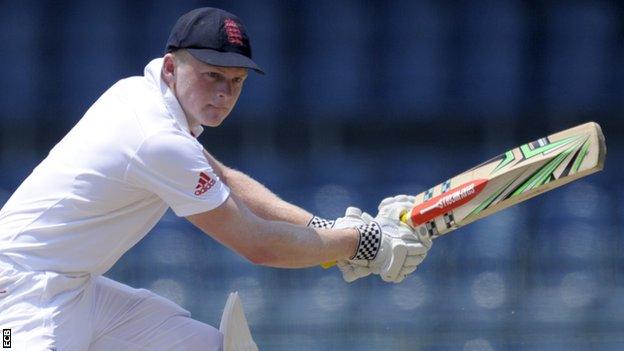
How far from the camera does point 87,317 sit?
386 cm

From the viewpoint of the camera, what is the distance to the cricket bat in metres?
4.13

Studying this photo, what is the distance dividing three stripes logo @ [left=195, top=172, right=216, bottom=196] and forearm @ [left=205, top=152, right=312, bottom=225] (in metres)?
0.63

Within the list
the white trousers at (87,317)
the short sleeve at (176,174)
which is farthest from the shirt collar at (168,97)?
the white trousers at (87,317)

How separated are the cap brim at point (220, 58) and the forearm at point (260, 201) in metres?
0.57

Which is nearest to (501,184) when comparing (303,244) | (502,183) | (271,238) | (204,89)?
(502,183)

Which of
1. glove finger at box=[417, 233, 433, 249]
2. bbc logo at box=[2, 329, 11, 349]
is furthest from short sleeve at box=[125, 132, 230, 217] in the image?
glove finger at box=[417, 233, 433, 249]

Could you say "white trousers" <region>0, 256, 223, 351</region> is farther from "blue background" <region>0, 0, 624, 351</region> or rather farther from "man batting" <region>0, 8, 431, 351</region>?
"blue background" <region>0, 0, 624, 351</region>

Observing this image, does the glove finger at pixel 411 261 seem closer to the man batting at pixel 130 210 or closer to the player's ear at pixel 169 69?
the man batting at pixel 130 210

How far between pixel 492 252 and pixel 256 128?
1184 mm

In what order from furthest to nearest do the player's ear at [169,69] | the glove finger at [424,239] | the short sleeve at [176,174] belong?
the glove finger at [424,239]
the player's ear at [169,69]
the short sleeve at [176,174]

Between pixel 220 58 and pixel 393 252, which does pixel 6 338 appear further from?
pixel 393 252

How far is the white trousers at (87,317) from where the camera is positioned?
3695 mm

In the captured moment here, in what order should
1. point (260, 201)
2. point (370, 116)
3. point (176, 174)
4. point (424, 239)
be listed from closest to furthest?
point (176, 174) → point (424, 239) → point (260, 201) → point (370, 116)

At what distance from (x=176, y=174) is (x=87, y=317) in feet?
1.67
